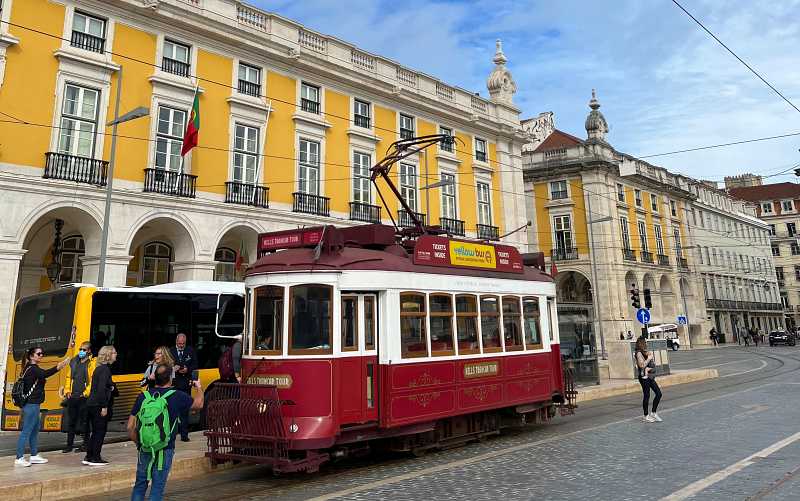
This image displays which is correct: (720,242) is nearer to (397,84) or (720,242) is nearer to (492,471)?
(397,84)

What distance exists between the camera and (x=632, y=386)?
18.0m

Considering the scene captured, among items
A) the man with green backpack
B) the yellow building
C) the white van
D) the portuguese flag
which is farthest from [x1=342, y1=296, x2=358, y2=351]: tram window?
the white van

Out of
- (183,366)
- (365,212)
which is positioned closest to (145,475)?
(183,366)

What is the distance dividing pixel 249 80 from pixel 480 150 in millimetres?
13386

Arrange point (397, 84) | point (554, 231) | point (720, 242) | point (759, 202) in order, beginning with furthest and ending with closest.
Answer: point (759, 202)
point (720, 242)
point (554, 231)
point (397, 84)

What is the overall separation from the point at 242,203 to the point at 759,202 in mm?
80628

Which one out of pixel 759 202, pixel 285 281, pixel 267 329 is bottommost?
pixel 267 329

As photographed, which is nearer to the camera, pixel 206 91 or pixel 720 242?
pixel 206 91

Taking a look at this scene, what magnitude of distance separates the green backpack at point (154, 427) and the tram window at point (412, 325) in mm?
3727

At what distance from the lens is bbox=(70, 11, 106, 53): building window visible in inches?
682

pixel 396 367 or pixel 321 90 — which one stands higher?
pixel 321 90

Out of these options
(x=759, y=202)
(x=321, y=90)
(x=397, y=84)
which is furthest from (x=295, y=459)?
(x=759, y=202)

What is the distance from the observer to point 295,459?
7.26 meters

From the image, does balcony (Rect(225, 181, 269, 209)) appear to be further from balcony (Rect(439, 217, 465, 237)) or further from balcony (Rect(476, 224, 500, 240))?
balcony (Rect(476, 224, 500, 240))
